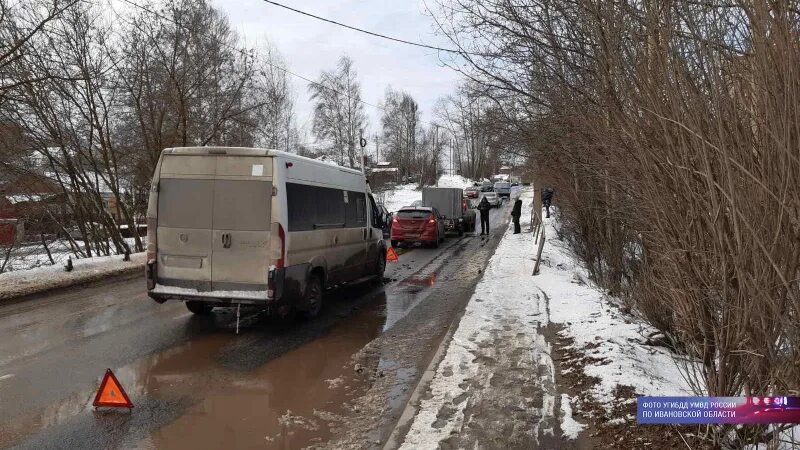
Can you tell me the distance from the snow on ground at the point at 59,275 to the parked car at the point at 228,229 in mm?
4553

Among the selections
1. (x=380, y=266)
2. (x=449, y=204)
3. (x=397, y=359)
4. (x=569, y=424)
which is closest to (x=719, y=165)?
(x=569, y=424)

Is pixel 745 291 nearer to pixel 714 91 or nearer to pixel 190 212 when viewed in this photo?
pixel 714 91

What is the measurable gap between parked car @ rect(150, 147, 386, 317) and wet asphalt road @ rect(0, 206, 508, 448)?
677 millimetres

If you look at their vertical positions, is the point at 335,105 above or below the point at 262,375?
above

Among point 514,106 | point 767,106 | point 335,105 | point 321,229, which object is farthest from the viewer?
point 335,105

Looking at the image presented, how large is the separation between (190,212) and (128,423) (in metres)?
3.54

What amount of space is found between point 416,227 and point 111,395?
16455 mm

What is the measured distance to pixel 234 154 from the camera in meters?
7.48

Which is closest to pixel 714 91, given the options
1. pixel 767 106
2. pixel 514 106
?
pixel 767 106

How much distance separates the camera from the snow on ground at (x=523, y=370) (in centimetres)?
441

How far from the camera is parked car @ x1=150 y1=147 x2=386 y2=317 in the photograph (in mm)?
7359

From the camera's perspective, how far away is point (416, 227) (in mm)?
20953

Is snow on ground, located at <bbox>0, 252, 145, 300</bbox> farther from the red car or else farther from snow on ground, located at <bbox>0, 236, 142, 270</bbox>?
the red car

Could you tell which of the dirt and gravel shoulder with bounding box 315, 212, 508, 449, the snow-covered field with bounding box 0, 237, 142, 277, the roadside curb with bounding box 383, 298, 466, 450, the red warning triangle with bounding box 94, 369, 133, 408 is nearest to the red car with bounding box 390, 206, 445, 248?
the dirt and gravel shoulder with bounding box 315, 212, 508, 449
